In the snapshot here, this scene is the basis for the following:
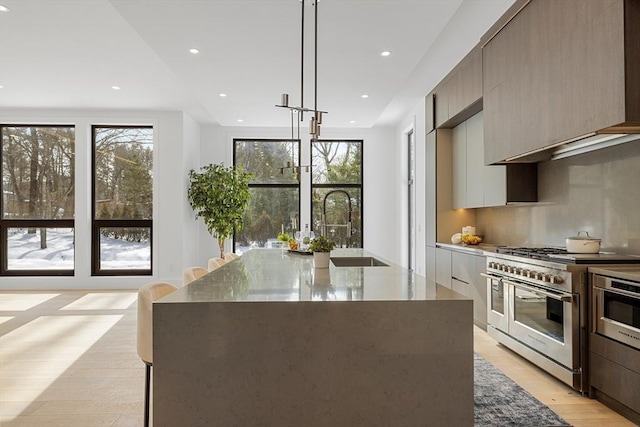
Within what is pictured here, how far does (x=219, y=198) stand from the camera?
7.17 metres

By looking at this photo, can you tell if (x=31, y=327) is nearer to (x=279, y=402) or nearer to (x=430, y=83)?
(x=279, y=402)

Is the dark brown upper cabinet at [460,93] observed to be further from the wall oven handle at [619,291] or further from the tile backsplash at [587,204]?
the wall oven handle at [619,291]

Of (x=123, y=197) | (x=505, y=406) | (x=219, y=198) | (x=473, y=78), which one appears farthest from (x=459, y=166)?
(x=123, y=197)

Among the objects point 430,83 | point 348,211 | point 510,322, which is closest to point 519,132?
point 510,322

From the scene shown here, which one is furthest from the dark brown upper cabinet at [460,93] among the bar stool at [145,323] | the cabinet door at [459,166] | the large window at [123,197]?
the large window at [123,197]

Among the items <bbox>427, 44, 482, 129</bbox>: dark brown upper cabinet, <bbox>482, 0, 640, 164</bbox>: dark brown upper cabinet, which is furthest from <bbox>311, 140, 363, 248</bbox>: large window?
<bbox>482, 0, 640, 164</bbox>: dark brown upper cabinet

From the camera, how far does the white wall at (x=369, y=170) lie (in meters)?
8.05

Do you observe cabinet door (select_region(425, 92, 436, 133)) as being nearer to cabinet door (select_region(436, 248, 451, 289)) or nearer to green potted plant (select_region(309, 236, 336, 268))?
cabinet door (select_region(436, 248, 451, 289))

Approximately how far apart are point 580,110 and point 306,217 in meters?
5.66

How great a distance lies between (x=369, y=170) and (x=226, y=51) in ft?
Answer: 14.6

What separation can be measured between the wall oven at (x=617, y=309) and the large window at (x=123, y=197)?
6489 millimetres

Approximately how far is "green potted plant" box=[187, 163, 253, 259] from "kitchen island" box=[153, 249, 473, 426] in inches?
225

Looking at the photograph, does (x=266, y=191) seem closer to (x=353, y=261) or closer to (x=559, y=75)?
(x=353, y=261)

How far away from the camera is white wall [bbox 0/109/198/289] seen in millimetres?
6980
